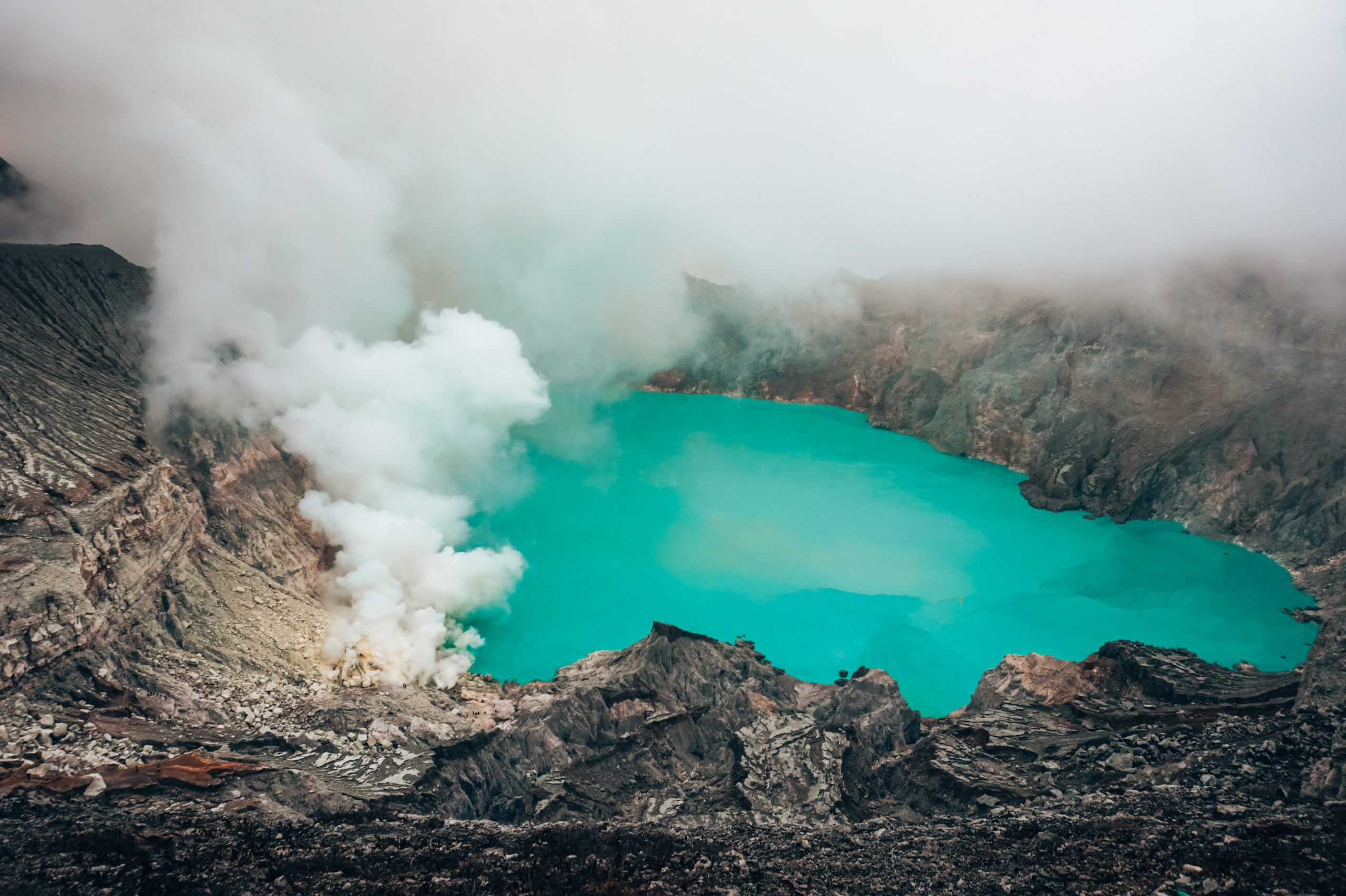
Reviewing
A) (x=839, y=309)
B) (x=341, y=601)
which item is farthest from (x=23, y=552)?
(x=839, y=309)

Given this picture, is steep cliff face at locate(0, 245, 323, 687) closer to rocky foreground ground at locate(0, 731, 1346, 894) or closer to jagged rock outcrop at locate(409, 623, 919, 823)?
rocky foreground ground at locate(0, 731, 1346, 894)

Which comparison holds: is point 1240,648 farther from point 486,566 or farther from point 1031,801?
point 486,566

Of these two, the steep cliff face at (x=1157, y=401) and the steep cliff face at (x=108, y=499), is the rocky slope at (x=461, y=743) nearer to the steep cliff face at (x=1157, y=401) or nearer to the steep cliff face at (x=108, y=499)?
the steep cliff face at (x=108, y=499)

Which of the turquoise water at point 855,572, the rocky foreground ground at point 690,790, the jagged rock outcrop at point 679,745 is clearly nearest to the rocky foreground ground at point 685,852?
the rocky foreground ground at point 690,790

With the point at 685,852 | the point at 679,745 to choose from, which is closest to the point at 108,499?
the point at 679,745

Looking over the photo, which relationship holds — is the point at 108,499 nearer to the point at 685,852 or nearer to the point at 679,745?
the point at 679,745

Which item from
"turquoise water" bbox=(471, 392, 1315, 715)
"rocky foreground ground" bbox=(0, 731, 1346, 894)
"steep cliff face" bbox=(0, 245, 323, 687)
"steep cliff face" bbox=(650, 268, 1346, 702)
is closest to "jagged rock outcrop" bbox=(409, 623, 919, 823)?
"rocky foreground ground" bbox=(0, 731, 1346, 894)
